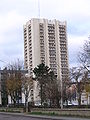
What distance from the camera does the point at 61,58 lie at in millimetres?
124562

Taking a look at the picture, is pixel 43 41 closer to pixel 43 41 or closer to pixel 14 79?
pixel 43 41

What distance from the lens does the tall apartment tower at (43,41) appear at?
5074 inches

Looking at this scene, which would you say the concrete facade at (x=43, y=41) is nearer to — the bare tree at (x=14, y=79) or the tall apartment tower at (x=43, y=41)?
the tall apartment tower at (x=43, y=41)

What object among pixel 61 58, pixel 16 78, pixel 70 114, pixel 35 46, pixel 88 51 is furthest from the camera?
pixel 35 46

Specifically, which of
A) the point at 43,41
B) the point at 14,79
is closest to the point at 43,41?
the point at 43,41

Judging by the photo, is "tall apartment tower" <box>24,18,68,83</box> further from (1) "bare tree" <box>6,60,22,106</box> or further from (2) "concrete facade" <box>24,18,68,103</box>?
(1) "bare tree" <box>6,60,22,106</box>

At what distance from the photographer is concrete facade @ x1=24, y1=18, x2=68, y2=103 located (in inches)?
5074

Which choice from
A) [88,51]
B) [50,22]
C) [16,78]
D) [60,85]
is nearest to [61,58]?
[50,22]

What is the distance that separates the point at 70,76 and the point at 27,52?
5738 cm

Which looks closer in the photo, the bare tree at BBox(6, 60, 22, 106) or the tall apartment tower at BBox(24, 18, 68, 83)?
the bare tree at BBox(6, 60, 22, 106)

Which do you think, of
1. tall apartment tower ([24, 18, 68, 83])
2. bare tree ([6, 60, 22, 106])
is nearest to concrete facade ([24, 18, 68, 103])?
tall apartment tower ([24, 18, 68, 83])

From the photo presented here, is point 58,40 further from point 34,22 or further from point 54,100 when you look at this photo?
point 54,100

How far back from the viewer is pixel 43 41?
133 metres

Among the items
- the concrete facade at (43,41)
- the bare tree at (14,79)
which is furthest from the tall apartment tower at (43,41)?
the bare tree at (14,79)
